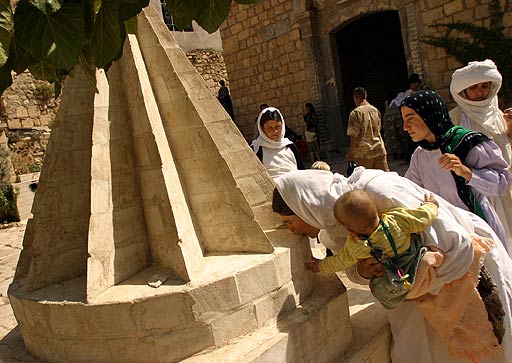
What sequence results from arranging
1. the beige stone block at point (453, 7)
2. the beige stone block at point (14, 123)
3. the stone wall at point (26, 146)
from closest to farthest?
1. the beige stone block at point (453, 7)
2. the stone wall at point (26, 146)
3. the beige stone block at point (14, 123)

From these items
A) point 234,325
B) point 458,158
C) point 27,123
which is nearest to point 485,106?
point 458,158

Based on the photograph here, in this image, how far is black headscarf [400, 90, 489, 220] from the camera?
2.66 metres

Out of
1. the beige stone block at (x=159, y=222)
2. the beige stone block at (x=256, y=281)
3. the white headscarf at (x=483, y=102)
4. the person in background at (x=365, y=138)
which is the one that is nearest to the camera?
the beige stone block at (x=256, y=281)

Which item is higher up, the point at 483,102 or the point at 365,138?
the point at 483,102

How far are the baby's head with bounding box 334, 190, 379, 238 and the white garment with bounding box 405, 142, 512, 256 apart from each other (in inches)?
39.8

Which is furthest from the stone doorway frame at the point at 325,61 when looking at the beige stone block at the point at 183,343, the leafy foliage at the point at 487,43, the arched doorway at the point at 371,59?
the beige stone block at the point at 183,343

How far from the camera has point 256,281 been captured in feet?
7.16

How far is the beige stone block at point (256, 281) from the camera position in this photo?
2129 millimetres

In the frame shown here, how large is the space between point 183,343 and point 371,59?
1317 centimetres

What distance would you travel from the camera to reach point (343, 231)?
2.27 meters

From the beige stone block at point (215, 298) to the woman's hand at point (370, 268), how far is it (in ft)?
2.02

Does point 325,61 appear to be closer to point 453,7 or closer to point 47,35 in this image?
point 453,7

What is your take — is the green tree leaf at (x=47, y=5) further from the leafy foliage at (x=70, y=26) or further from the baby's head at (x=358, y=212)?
the baby's head at (x=358, y=212)

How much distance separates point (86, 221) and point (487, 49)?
8.76 meters
